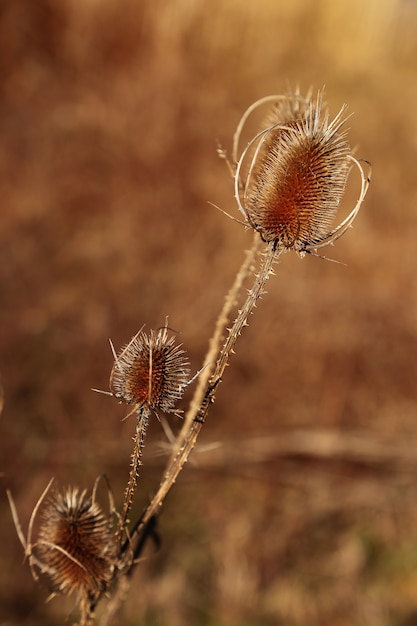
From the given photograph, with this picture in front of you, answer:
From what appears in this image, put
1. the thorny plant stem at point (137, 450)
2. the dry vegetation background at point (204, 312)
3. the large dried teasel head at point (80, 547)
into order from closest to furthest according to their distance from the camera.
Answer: the thorny plant stem at point (137, 450), the large dried teasel head at point (80, 547), the dry vegetation background at point (204, 312)

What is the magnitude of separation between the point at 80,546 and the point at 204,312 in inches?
117

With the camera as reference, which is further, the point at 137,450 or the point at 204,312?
the point at 204,312

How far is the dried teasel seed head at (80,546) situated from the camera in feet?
3.61

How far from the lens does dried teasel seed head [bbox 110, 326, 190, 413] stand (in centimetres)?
97

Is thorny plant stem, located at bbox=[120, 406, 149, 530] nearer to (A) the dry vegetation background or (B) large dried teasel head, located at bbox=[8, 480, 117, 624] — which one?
(B) large dried teasel head, located at bbox=[8, 480, 117, 624]

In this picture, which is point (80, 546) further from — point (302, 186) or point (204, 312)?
point (204, 312)

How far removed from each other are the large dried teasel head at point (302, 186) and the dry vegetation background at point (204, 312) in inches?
77.8

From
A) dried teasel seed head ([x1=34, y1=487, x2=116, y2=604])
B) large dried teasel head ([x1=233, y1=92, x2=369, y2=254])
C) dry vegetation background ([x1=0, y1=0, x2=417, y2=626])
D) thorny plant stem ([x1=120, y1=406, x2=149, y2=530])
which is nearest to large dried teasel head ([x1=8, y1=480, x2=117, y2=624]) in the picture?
dried teasel seed head ([x1=34, y1=487, x2=116, y2=604])

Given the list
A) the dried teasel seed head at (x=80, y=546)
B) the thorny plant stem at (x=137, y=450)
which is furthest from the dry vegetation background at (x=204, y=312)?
A: the thorny plant stem at (x=137, y=450)

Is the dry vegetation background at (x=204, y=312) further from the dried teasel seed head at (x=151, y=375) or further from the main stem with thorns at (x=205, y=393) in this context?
the dried teasel seed head at (x=151, y=375)

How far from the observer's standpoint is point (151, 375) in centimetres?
95

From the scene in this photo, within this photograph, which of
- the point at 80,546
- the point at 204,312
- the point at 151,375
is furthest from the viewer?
the point at 204,312

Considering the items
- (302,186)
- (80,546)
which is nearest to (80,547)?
(80,546)

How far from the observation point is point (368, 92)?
566 cm
